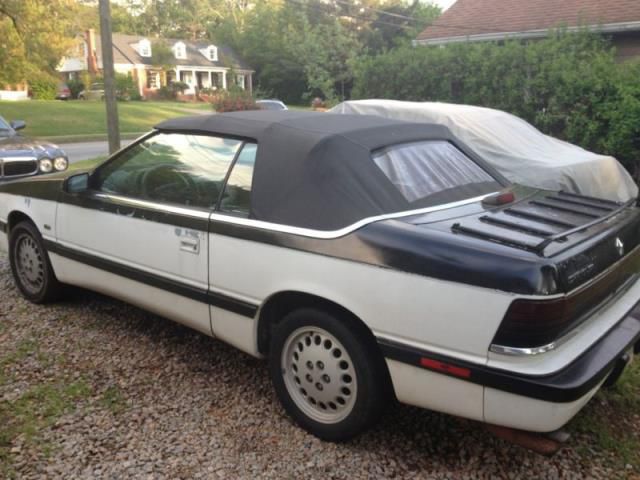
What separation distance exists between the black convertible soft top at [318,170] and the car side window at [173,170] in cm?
14

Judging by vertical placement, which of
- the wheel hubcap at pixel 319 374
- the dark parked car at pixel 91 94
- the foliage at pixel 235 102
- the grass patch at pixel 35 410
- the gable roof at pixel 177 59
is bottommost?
the grass patch at pixel 35 410

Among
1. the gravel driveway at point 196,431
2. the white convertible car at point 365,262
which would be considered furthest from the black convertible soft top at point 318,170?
the gravel driveway at point 196,431

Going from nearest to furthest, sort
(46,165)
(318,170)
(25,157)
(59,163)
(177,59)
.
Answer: (318,170), (25,157), (46,165), (59,163), (177,59)

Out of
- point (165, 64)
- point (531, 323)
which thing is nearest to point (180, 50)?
point (165, 64)

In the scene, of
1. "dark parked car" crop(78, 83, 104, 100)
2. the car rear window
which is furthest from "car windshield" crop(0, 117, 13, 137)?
"dark parked car" crop(78, 83, 104, 100)

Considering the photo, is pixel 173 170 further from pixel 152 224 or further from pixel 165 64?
pixel 165 64

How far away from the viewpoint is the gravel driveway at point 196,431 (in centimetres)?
274

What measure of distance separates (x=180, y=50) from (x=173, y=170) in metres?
56.0

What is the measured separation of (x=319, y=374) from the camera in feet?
9.51

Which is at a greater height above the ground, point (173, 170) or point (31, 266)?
point (173, 170)

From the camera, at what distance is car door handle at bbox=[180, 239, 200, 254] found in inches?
129

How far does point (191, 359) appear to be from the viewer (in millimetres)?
3814

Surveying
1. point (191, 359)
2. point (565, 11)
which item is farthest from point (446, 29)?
point (191, 359)

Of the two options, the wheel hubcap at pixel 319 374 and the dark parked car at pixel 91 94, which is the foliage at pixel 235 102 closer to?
the wheel hubcap at pixel 319 374
